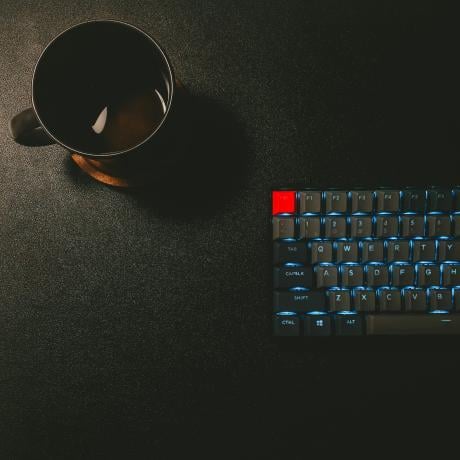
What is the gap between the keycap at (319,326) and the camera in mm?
561

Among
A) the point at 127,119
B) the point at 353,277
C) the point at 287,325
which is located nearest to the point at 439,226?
the point at 353,277

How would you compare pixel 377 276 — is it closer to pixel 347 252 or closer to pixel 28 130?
pixel 347 252

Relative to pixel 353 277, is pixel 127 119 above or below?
above

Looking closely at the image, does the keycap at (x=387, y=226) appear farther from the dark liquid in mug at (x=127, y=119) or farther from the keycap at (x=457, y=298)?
the dark liquid in mug at (x=127, y=119)

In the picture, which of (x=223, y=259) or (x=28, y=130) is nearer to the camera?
(x=28, y=130)

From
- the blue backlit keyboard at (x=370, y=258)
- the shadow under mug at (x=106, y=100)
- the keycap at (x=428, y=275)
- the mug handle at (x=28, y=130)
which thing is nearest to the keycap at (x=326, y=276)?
the blue backlit keyboard at (x=370, y=258)

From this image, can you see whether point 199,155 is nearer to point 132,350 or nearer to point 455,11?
point 132,350

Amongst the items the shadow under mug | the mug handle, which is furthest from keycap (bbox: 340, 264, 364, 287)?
the mug handle

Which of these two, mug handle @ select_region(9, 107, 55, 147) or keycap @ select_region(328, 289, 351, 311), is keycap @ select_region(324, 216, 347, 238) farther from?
mug handle @ select_region(9, 107, 55, 147)

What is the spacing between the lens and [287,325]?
564 mm

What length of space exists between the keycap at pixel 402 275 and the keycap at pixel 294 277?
0.10 metres

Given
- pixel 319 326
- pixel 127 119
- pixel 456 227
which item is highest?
pixel 127 119

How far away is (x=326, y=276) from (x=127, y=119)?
31 cm

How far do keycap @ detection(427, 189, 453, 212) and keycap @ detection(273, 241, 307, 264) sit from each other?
163mm
